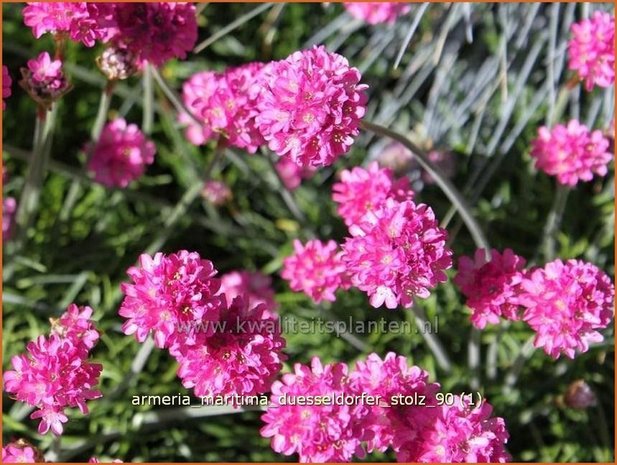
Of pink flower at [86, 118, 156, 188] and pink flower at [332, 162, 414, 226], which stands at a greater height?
pink flower at [86, 118, 156, 188]

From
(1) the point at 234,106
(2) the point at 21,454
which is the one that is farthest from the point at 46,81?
(2) the point at 21,454

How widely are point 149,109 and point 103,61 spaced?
47 cm

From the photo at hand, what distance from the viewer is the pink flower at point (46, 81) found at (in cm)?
154

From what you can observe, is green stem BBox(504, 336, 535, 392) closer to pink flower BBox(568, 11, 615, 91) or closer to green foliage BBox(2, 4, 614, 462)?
green foliage BBox(2, 4, 614, 462)

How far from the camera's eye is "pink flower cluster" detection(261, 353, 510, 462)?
131 centimetres

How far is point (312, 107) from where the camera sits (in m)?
1.27

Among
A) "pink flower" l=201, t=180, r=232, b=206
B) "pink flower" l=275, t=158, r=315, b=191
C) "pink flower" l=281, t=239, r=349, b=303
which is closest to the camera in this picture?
"pink flower" l=281, t=239, r=349, b=303

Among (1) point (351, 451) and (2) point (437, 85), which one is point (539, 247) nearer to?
(2) point (437, 85)

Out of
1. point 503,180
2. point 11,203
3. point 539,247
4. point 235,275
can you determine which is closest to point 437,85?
point 503,180

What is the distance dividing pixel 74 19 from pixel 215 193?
32.0 inches

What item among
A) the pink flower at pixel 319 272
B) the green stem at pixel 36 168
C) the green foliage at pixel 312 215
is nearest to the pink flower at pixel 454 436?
the pink flower at pixel 319 272

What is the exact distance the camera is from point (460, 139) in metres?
2.29

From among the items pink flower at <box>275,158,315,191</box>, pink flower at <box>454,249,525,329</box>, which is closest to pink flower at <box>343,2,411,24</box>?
pink flower at <box>275,158,315,191</box>

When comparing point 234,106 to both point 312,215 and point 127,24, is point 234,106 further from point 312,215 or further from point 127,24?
point 312,215
